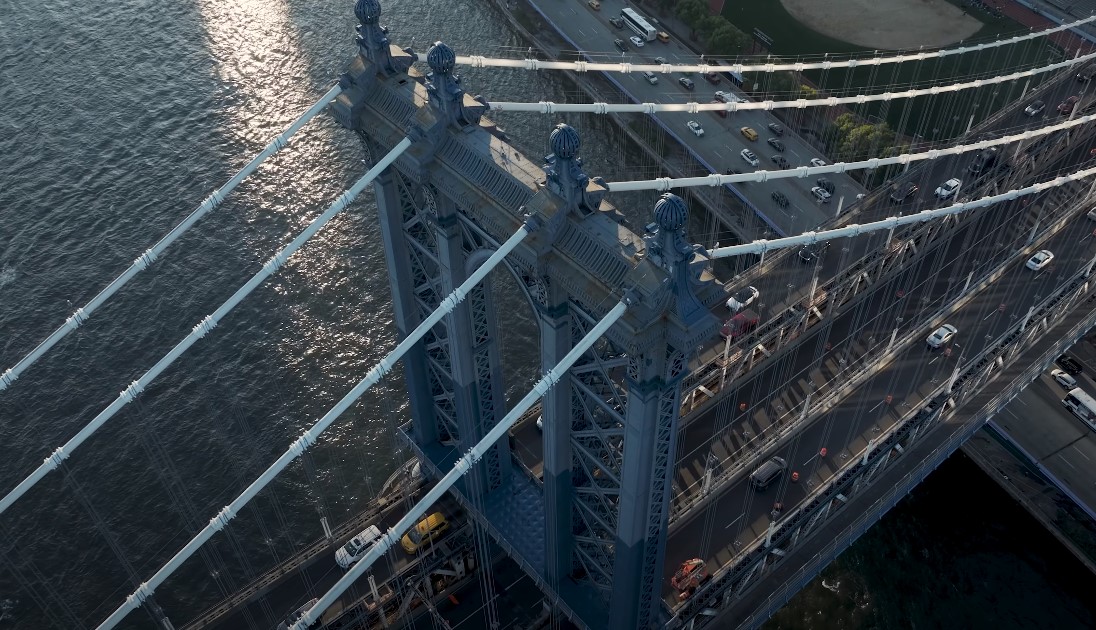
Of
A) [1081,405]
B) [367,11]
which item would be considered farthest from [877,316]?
[367,11]

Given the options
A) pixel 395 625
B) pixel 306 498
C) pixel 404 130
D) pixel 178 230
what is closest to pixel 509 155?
pixel 404 130

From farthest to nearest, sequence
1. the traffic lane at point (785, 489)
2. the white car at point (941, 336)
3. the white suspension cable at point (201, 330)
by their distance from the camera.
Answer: the white car at point (941, 336), the traffic lane at point (785, 489), the white suspension cable at point (201, 330)

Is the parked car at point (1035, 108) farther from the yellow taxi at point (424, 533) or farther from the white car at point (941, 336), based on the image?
the yellow taxi at point (424, 533)

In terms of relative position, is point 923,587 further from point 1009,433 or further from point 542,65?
point 542,65

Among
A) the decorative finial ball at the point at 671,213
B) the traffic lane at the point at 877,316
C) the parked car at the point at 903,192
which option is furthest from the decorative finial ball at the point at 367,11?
A: the parked car at the point at 903,192

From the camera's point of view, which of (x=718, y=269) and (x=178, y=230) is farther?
(x=718, y=269)

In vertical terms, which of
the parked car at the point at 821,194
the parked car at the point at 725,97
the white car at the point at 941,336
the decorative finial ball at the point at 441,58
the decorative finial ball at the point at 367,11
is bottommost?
the parked car at the point at 821,194

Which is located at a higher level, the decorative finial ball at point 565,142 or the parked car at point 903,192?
the decorative finial ball at point 565,142

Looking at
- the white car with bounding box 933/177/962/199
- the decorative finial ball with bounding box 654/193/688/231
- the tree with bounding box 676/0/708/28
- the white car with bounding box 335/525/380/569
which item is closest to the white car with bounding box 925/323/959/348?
the white car with bounding box 933/177/962/199
